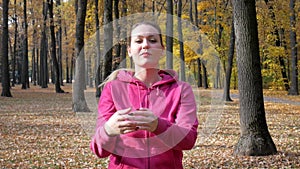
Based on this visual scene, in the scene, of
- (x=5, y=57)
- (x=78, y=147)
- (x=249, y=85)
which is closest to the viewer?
(x=249, y=85)

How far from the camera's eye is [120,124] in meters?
1.59

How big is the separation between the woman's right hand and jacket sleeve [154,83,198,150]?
0.12 m

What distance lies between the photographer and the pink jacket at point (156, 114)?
1.77 metres

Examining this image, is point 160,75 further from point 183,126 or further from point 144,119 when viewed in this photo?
point 144,119

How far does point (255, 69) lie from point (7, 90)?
21889mm

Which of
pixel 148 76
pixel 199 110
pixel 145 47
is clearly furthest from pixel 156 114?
pixel 199 110

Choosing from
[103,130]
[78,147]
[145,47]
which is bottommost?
[78,147]

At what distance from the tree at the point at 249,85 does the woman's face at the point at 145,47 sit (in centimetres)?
684

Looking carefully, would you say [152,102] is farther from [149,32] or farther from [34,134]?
[34,134]

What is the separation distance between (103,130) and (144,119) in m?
0.25

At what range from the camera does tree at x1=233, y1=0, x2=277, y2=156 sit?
836cm

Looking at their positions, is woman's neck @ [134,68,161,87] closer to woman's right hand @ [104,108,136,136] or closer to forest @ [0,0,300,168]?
forest @ [0,0,300,168]

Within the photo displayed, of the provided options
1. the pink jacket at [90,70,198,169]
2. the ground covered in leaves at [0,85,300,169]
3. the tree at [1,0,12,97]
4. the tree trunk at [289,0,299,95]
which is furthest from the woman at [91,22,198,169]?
the tree trunk at [289,0,299,95]

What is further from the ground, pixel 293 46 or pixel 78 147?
pixel 293 46
